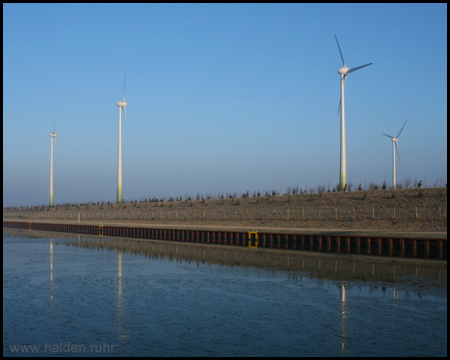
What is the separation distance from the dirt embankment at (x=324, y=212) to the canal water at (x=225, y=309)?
57.3 ft

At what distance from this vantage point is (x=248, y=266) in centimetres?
2956

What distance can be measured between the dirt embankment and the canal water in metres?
17.5

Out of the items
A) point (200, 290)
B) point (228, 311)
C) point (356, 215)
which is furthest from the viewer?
point (356, 215)

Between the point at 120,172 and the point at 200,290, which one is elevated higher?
the point at 120,172

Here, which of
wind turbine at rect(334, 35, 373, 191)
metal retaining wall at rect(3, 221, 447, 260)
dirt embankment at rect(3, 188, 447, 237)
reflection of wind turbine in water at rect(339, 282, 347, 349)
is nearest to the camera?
reflection of wind turbine in water at rect(339, 282, 347, 349)

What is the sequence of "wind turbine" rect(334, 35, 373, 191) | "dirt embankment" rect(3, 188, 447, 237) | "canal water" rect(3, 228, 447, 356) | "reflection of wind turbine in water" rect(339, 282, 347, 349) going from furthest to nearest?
"wind turbine" rect(334, 35, 373, 191), "dirt embankment" rect(3, 188, 447, 237), "reflection of wind turbine in water" rect(339, 282, 347, 349), "canal water" rect(3, 228, 447, 356)

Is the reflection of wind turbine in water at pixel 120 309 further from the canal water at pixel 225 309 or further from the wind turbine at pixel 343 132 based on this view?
the wind turbine at pixel 343 132

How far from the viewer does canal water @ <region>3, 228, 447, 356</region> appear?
1295 cm

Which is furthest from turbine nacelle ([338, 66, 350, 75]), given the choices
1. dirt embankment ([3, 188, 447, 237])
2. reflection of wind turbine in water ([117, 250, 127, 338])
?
reflection of wind turbine in water ([117, 250, 127, 338])

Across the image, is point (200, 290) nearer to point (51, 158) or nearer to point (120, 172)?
point (120, 172)

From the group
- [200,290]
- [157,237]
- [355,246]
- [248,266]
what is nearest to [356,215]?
[355,246]

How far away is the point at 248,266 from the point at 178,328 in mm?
15049

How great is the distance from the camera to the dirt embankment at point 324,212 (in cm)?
4766

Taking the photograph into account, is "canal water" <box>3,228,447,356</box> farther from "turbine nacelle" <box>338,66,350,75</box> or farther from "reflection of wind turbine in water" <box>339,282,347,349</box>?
"turbine nacelle" <box>338,66,350,75</box>
